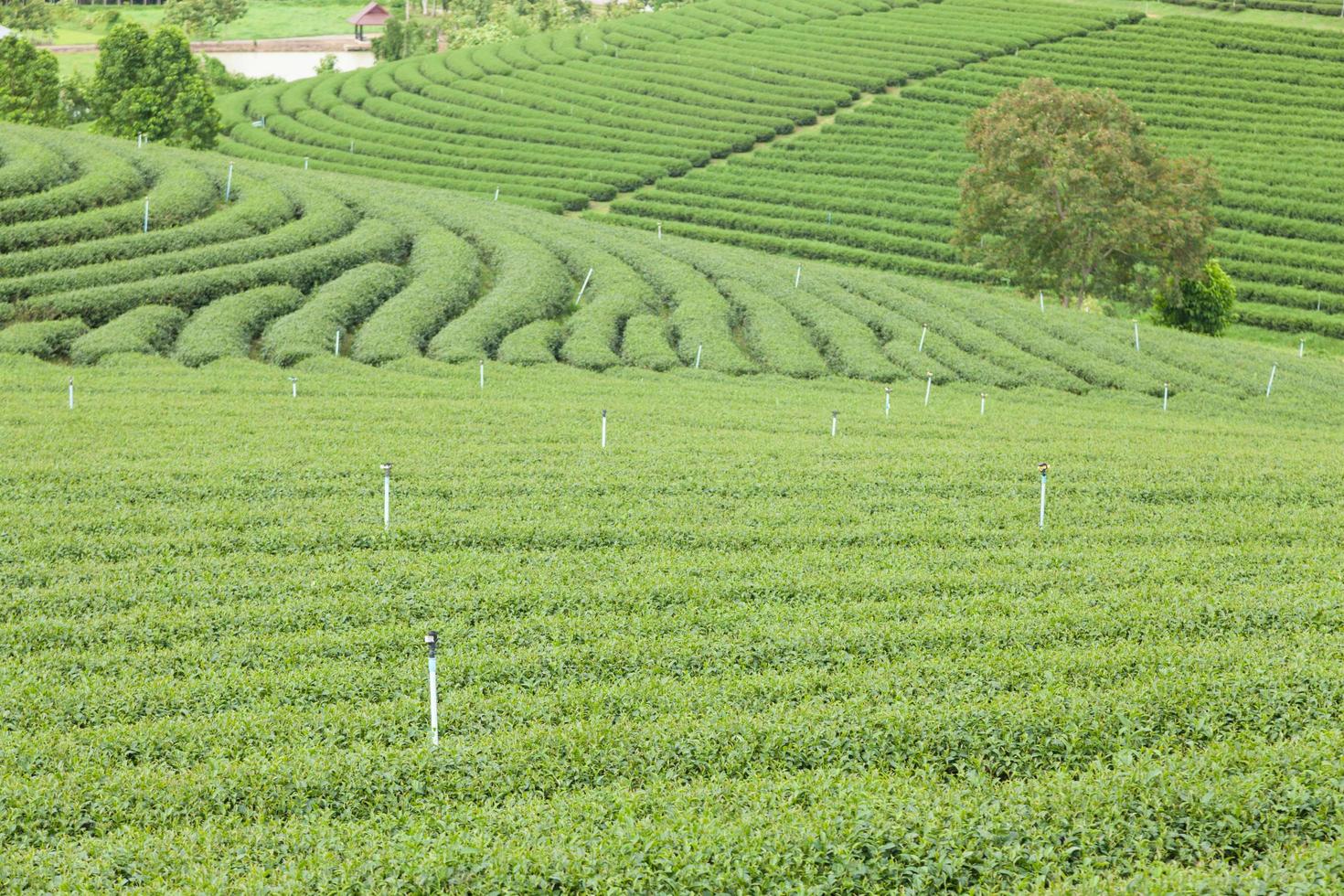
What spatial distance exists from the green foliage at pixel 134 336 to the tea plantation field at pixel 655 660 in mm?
7722

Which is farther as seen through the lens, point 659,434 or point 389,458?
point 659,434

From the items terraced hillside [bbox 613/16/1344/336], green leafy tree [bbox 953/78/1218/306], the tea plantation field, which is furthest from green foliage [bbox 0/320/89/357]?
terraced hillside [bbox 613/16/1344/336]

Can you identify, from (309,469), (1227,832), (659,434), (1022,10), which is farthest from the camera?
(1022,10)

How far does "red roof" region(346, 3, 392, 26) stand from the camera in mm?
135750

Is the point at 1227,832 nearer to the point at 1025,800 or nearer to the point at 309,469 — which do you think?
the point at 1025,800

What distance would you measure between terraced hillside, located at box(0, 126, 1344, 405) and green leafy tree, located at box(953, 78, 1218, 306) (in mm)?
4797

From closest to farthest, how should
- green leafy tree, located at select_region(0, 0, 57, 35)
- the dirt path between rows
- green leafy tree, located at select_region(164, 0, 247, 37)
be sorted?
the dirt path between rows → green leafy tree, located at select_region(0, 0, 57, 35) → green leafy tree, located at select_region(164, 0, 247, 37)

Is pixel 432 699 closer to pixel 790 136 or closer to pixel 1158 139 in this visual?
pixel 1158 139

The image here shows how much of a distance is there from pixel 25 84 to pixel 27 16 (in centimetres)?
5756

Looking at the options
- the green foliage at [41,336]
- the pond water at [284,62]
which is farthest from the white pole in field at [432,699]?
the pond water at [284,62]

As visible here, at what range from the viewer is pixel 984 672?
14.4 meters

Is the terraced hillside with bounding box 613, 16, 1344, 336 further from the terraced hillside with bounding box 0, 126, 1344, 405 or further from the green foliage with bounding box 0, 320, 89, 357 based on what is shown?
the green foliage with bounding box 0, 320, 89, 357

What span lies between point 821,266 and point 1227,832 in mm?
43677

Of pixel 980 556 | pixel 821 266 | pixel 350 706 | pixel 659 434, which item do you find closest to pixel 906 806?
pixel 350 706
